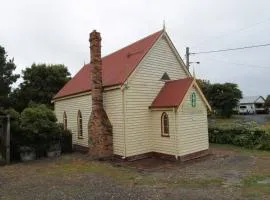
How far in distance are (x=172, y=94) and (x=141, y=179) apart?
651cm

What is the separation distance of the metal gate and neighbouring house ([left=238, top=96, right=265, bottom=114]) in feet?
240

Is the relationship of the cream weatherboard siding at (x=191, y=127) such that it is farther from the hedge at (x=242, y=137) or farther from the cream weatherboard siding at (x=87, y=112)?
the hedge at (x=242, y=137)

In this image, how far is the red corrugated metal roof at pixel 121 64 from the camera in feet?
58.6

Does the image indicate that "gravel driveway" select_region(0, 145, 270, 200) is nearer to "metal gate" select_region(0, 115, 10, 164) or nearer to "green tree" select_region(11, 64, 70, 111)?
"metal gate" select_region(0, 115, 10, 164)

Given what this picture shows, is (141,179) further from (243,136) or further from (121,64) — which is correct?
(243,136)

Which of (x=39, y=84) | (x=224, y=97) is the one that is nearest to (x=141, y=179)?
(x=39, y=84)

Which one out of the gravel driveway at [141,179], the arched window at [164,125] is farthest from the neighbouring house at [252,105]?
the arched window at [164,125]

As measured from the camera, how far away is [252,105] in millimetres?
85562

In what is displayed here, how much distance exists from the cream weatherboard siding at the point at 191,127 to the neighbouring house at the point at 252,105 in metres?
67.6

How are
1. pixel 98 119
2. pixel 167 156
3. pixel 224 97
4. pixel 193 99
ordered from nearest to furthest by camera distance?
pixel 167 156
pixel 193 99
pixel 98 119
pixel 224 97

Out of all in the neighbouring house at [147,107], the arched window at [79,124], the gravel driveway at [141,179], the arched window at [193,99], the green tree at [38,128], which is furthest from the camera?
the arched window at [79,124]

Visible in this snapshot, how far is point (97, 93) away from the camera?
18.2 m

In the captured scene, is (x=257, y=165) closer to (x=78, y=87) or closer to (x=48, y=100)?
(x=78, y=87)

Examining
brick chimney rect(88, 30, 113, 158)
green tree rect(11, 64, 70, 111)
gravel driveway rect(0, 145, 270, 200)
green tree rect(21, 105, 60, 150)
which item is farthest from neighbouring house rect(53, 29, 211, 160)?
green tree rect(11, 64, 70, 111)
